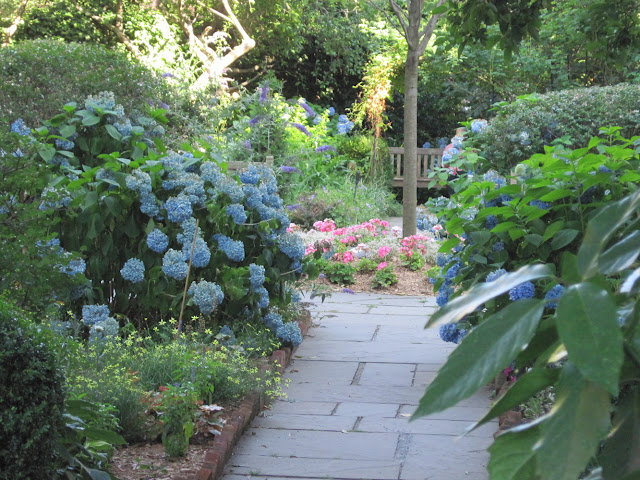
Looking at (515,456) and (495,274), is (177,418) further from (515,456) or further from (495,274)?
(515,456)

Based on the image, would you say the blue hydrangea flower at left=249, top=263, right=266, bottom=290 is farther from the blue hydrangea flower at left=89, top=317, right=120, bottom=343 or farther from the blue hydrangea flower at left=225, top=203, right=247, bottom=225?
the blue hydrangea flower at left=89, top=317, right=120, bottom=343

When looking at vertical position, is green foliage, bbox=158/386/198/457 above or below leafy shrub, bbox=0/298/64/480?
below

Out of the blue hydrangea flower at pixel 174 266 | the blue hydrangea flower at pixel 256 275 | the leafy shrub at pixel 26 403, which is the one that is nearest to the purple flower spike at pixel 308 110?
the blue hydrangea flower at pixel 256 275

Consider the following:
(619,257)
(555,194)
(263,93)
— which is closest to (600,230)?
(619,257)

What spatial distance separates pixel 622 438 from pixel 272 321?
4319 millimetres

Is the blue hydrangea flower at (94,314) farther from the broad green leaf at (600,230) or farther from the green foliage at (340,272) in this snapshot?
the broad green leaf at (600,230)

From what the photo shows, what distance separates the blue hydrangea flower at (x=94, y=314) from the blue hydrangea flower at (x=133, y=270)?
204 millimetres

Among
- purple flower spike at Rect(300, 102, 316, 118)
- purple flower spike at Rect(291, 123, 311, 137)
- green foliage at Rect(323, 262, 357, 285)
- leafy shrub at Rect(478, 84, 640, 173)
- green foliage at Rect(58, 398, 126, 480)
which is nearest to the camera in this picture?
green foliage at Rect(58, 398, 126, 480)

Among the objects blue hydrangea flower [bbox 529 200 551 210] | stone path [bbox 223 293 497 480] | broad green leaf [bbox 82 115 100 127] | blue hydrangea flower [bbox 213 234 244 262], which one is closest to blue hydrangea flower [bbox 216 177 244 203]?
blue hydrangea flower [bbox 213 234 244 262]

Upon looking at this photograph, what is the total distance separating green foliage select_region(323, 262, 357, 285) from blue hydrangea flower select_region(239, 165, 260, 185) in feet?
7.92

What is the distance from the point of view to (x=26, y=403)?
2205 mm

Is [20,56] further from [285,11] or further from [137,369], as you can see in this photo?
[285,11]

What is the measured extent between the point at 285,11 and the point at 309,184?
5235 mm

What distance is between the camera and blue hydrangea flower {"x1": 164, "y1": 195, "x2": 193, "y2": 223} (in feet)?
14.2
